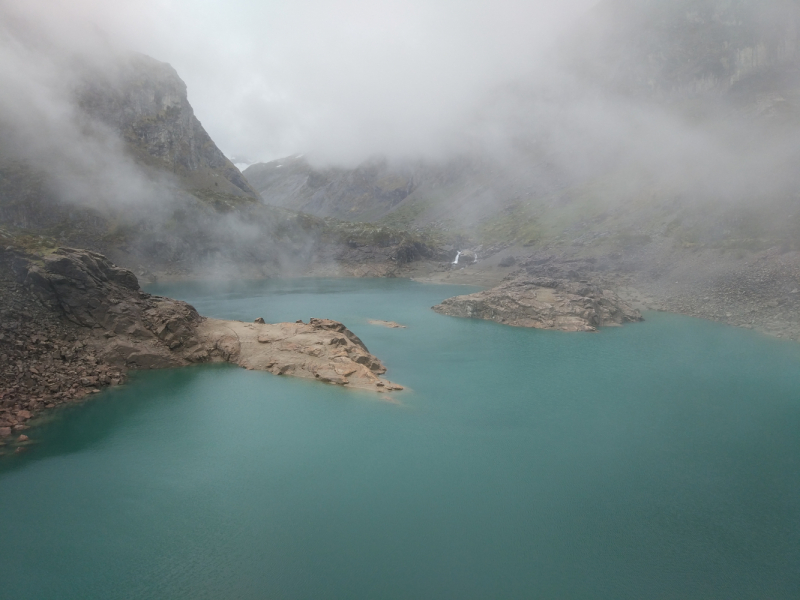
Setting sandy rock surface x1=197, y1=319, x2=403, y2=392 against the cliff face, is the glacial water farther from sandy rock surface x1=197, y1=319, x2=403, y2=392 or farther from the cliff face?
the cliff face

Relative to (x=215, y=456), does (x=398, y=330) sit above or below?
above

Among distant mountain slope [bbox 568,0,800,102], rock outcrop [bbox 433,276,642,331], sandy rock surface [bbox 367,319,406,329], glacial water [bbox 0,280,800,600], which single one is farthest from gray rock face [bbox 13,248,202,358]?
distant mountain slope [bbox 568,0,800,102]

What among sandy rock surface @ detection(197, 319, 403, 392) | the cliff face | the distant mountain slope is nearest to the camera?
sandy rock surface @ detection(197, 319, 403, 392)

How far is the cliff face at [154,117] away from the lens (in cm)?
13812

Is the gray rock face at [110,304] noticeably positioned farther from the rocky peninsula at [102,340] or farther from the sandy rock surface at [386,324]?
the sandy rock surface at [386,324]

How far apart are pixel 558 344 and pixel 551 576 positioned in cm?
3965

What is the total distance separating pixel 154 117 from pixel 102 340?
134253 millimetres

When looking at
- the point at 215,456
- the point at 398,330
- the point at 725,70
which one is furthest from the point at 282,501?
the point at 725,70

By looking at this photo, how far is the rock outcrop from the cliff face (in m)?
105

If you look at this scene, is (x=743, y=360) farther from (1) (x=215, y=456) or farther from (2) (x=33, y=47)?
(2) (x=33, y=47)

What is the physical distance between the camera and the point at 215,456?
2681 centimetres

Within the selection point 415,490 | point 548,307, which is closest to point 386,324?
point 548,307

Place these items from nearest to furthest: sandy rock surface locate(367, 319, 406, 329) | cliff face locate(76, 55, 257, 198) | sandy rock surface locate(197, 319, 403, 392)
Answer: sandy rock surface locate(197, 319, 403, 392)
sandy rock surface locate(367, 319, 406, 329)
cliff face locate(76, 55, 257, 198)

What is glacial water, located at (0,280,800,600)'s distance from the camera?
57.4 feet
